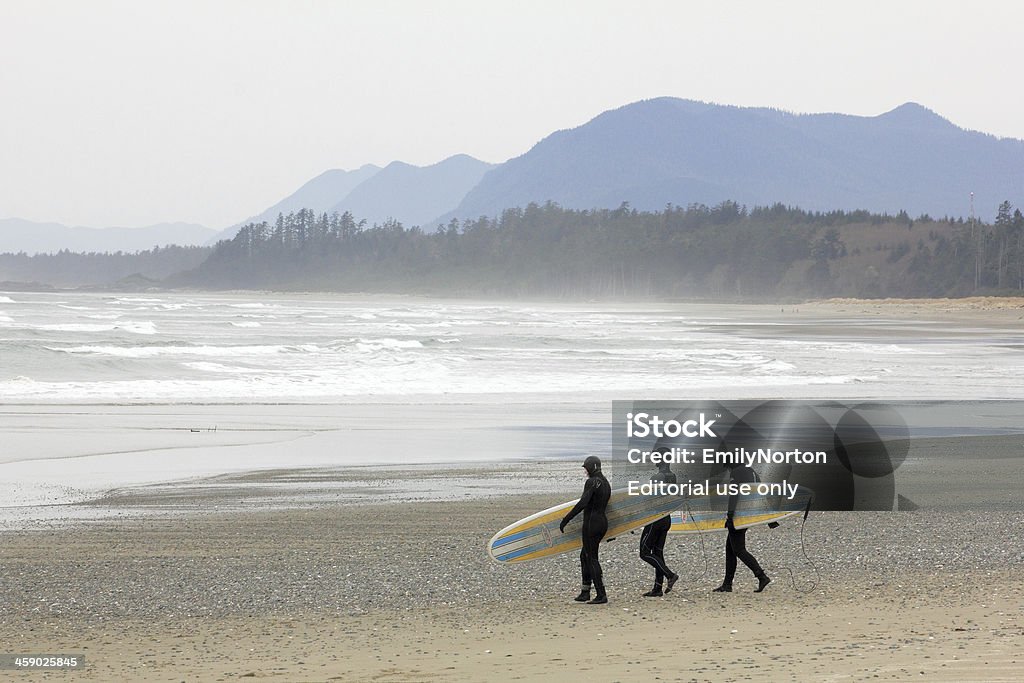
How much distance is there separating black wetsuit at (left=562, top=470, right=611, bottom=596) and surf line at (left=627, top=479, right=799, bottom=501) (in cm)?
25

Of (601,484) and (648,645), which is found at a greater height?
(601,484)

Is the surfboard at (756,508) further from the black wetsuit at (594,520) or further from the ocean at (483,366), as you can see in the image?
the ocean at (483,366)

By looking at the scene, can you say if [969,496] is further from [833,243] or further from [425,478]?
[833,243]

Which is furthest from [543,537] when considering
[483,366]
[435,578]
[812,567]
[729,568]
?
[483,366]

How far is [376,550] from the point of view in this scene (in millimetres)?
11062

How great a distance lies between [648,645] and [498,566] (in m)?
2.61

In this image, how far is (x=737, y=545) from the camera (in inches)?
373

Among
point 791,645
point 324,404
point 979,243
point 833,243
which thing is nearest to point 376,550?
point 791,645

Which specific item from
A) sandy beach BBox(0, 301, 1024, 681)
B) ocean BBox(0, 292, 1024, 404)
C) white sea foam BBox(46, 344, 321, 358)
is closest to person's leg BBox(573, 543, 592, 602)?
sandy beach BBox(0, 301, 1024, 681)

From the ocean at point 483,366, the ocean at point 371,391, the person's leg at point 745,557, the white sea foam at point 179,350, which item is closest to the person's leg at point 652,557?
the person's leg at point 745,557

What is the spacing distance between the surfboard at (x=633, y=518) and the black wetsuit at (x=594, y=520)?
0.63ft

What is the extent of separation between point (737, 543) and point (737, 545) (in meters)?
0.02

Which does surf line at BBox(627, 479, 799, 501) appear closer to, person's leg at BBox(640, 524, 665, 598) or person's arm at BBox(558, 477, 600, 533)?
person's arm at BBox(558, 477, 600, 533)

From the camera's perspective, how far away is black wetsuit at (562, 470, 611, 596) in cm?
925
